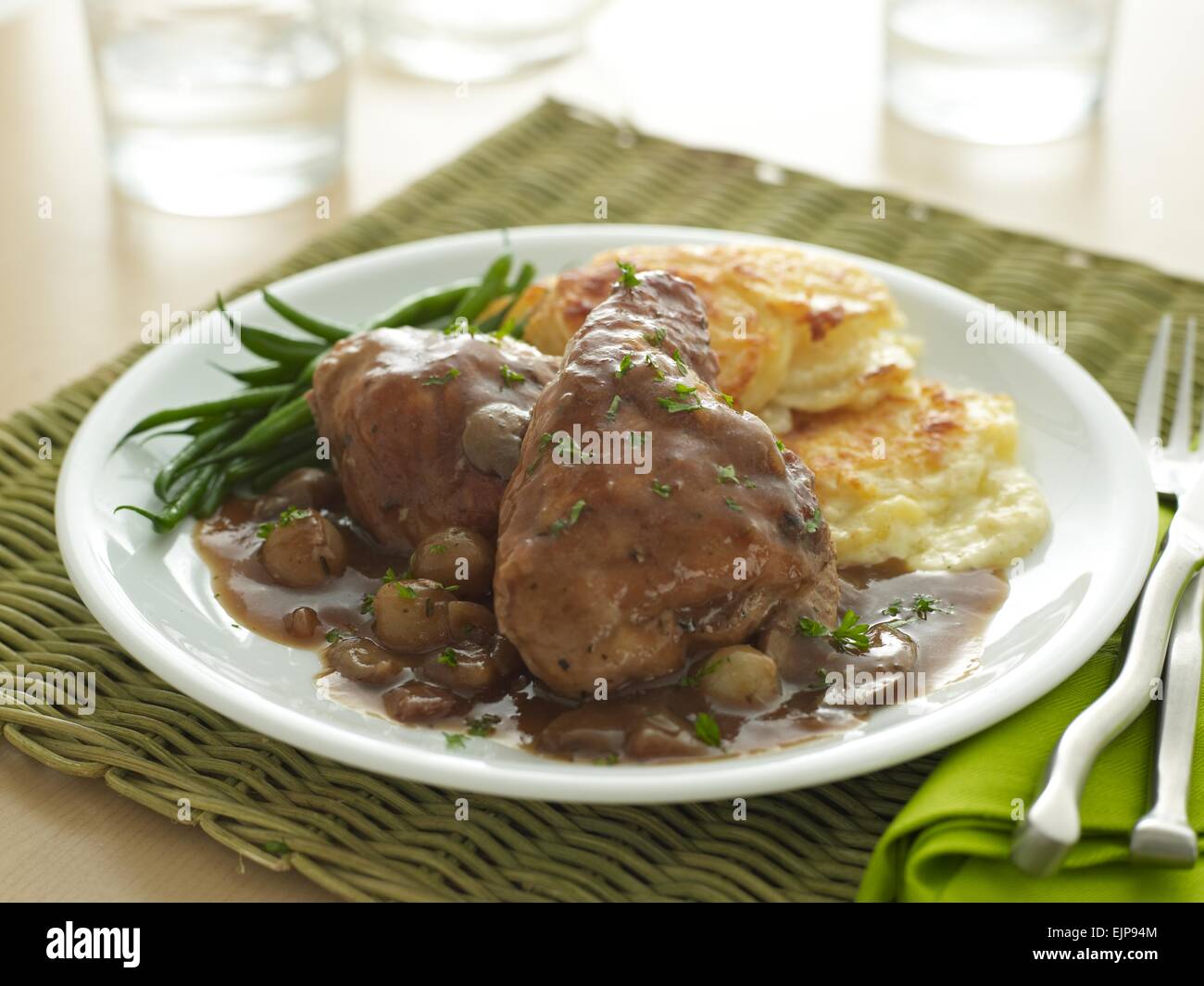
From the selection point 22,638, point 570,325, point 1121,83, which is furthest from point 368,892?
point 1121,83

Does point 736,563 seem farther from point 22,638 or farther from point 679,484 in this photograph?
point 22,638

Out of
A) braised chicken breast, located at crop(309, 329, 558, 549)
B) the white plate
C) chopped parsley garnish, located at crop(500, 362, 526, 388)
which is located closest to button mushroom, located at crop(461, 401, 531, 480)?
braised chicken breast, located at crop(309, 329, 558, 549)

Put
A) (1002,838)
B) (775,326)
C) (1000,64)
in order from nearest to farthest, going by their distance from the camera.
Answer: (1002,838), (775,326), (1000,64)

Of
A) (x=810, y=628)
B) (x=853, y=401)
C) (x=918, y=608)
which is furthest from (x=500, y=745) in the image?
(x=853, y=401)

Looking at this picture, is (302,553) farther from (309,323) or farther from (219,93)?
(219,93)

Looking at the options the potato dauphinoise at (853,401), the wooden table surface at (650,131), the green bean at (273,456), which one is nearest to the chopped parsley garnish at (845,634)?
the potato dauphinoise at (853,401)

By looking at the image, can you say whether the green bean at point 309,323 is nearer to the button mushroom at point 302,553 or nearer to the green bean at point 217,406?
the green bean at point 217,406

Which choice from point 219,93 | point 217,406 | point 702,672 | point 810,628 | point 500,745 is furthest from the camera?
point 219,93
